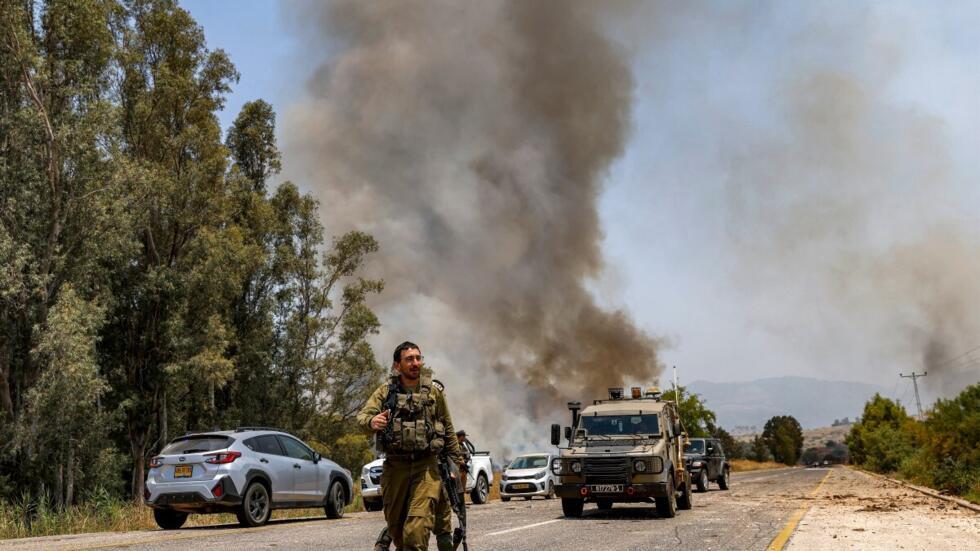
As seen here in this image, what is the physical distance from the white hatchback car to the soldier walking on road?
19734 millimetres

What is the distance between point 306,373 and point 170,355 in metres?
10.4

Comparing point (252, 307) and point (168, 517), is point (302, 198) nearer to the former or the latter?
point (252, 307)

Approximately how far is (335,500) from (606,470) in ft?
18.3

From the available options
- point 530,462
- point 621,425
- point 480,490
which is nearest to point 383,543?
point 621,425

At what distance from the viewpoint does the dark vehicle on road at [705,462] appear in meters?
26.2

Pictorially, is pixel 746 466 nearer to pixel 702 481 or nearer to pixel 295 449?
pixel 702 481

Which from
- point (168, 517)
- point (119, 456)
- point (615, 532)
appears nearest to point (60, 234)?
point (119, 456)

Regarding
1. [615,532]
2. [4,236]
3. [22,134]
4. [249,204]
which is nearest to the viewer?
[615,532]

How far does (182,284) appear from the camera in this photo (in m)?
34.1

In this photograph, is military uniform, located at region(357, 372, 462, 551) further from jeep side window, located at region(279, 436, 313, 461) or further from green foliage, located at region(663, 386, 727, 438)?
green foliage, located at region(663, 386, 727, 438)

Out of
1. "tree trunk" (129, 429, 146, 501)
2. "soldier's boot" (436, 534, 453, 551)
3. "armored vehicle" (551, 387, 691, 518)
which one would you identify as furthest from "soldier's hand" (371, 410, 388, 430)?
"tree trunk" (129, 429, 146, 501)

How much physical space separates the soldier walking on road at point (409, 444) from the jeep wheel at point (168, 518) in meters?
9.63

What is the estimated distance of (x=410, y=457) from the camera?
6.31 m

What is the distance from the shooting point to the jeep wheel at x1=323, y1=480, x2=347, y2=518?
1598cm
